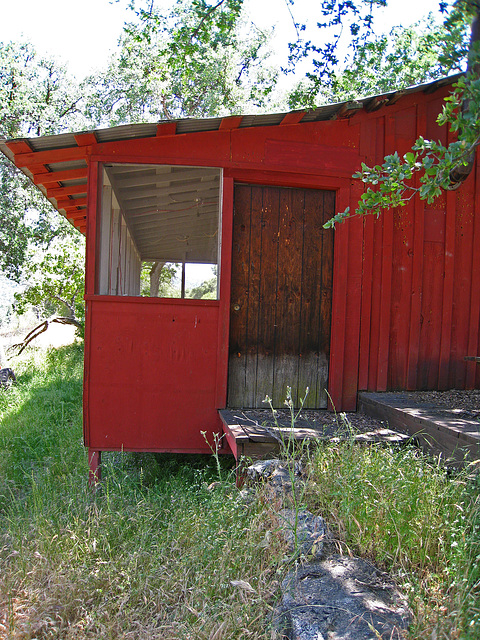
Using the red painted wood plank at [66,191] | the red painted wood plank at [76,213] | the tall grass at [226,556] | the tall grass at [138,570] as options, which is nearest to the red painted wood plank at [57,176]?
the red painted wood plank at [66,191]

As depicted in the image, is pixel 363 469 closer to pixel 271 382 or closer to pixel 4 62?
pixel 271 382

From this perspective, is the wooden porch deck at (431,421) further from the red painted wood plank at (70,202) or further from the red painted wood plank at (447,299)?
the red painted wood plank at (70,202)

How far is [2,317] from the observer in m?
20.3

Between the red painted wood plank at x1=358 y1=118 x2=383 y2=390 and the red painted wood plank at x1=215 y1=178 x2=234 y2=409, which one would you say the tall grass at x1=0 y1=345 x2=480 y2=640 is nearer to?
the red painted wood plank at x1=215 y1=178 x2=234 y2=409

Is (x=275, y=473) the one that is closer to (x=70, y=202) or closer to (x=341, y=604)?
(x=341, y=604)

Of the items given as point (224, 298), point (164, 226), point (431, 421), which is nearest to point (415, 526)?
point (431, 421)

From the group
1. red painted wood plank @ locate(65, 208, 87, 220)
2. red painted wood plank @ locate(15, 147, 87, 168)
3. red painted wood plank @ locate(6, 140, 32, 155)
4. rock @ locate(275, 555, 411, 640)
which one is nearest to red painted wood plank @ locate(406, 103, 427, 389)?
rock @ locate(275, 555, 411, 640)

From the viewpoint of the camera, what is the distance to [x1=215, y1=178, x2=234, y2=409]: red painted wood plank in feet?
15.9

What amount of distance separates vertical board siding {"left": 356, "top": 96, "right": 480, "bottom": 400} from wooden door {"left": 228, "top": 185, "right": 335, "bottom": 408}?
0.36 metres

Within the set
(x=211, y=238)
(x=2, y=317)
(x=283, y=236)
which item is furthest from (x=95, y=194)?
(x=2, y=317)

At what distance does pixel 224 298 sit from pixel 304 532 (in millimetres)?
2590

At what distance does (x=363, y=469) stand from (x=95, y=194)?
3.33 meters

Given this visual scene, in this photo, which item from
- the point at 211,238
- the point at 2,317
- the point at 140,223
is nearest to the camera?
the point at 211,238

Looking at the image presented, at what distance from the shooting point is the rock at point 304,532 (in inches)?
102
